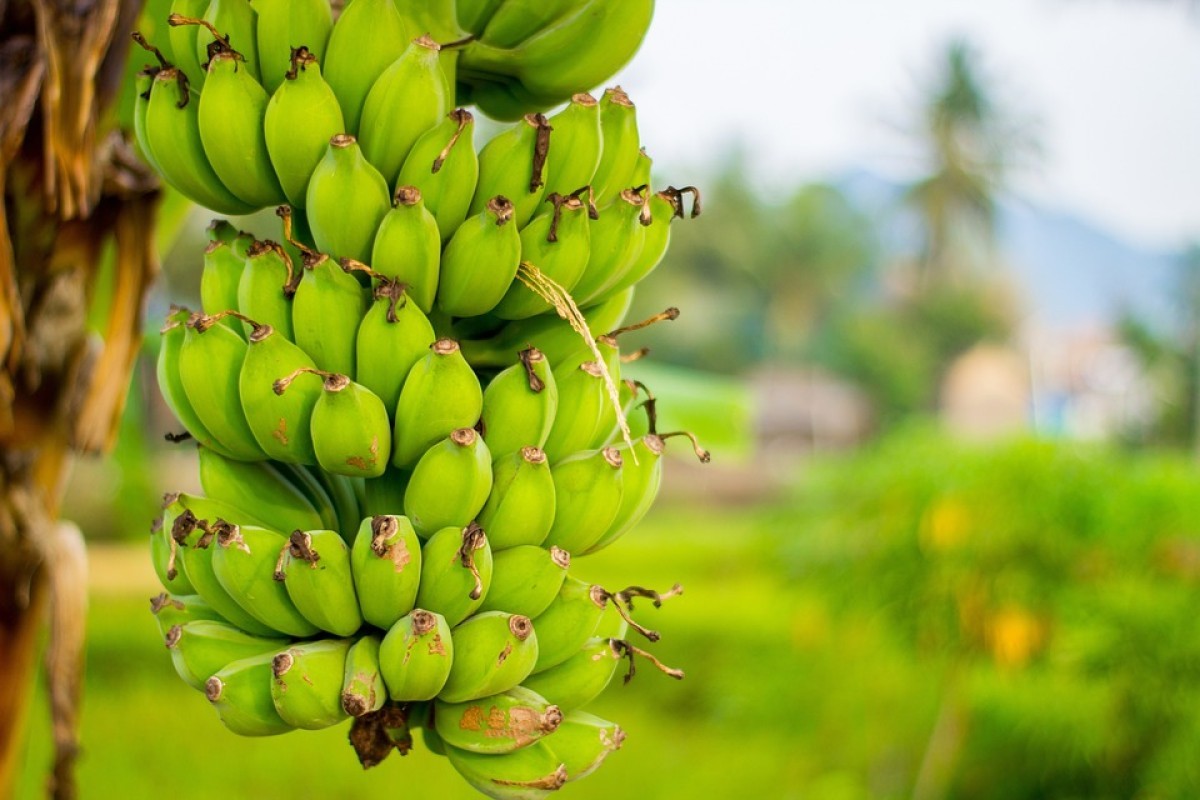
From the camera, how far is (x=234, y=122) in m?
0.68

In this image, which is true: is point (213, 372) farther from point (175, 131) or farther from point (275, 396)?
point (175, 131)

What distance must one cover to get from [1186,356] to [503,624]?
89.8ft

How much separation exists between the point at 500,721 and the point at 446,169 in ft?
1.11

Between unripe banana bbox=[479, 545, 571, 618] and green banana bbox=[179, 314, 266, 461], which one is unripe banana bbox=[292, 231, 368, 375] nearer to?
green banana bbox=[179, 314, 266, 461]

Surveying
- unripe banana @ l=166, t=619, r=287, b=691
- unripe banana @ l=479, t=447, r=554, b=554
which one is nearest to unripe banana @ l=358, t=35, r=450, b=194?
unripe banana @ l=479, t=447, r=554, b=554

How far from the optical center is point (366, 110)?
70cm

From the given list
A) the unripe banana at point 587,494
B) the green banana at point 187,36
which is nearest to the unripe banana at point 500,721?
the unripe banana at point 587,494

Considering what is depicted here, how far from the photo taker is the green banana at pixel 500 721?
2.18ft

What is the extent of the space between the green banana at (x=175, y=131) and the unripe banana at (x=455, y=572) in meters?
0.29

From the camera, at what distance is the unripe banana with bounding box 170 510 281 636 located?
2.15 ft

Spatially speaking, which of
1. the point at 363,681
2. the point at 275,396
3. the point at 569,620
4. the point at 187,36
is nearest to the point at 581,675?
the point at 569,620

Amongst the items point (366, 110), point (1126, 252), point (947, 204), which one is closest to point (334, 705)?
point (366, 110)

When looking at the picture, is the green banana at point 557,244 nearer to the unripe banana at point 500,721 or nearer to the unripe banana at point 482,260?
the unripe banana at point 482,260

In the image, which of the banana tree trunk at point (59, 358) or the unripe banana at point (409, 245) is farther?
the banana tree trunk at point (59, 358)
